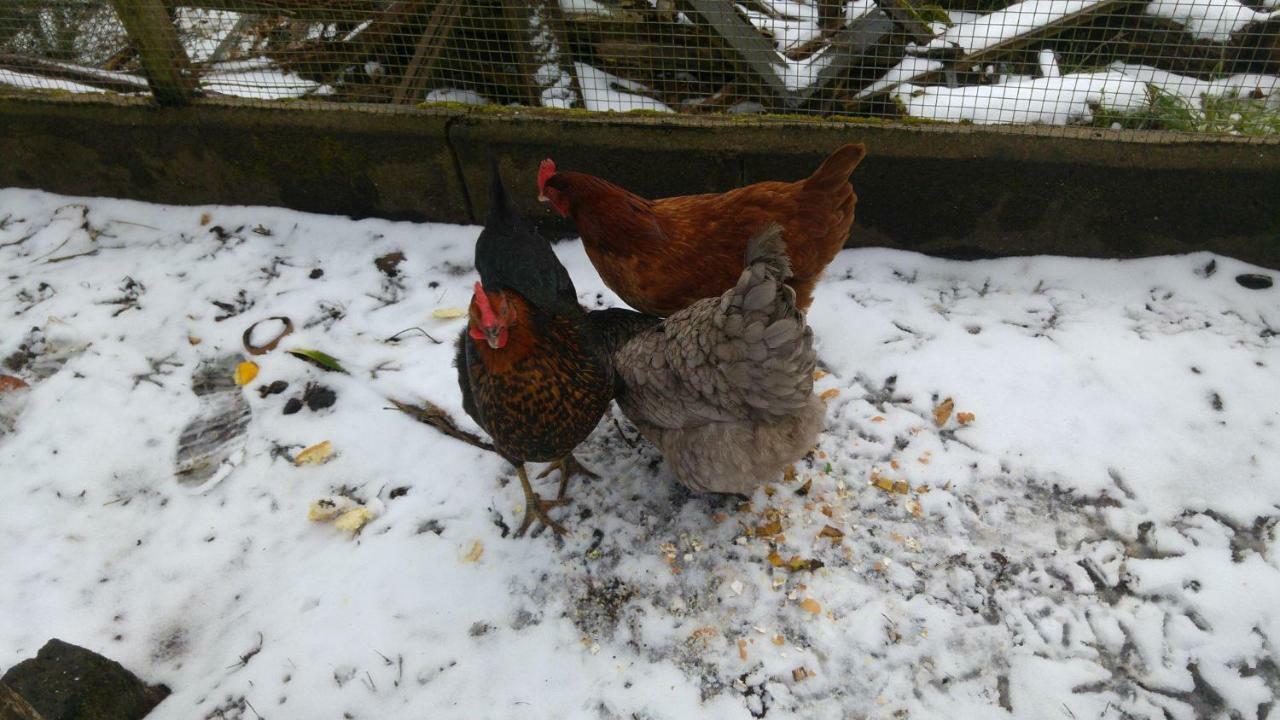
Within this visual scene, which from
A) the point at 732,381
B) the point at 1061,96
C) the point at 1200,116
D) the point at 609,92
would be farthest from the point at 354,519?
the point at 1200,116

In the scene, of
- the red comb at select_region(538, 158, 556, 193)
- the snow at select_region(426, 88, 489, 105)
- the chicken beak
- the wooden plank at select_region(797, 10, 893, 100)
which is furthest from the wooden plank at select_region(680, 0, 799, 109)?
the chicken beak

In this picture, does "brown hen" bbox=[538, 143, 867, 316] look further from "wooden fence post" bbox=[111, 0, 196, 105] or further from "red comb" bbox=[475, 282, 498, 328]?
"wooden fence post" bbox=[111, 0, 196, 105]

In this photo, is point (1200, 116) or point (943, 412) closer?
point (943, 412)

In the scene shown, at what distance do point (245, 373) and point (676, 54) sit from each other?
2499mm

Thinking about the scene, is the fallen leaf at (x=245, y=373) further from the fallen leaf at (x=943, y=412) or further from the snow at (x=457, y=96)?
the fallen leaf at (x=943, y=412)

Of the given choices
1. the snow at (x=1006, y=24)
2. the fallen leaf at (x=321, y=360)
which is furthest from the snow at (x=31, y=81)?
the snow at (x=1006, y=24)

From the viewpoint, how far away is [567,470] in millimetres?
2266

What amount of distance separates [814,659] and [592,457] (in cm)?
100

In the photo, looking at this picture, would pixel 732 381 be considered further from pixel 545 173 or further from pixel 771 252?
pixel 545 173

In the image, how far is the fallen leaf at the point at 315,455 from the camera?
7.59ft

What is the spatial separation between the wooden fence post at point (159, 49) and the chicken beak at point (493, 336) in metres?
2.62

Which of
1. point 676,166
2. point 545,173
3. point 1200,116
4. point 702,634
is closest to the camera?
point 702,634

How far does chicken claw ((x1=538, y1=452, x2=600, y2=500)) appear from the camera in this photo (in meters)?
2.24

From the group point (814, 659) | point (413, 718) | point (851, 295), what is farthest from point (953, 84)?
Answer: point (413, 718)
